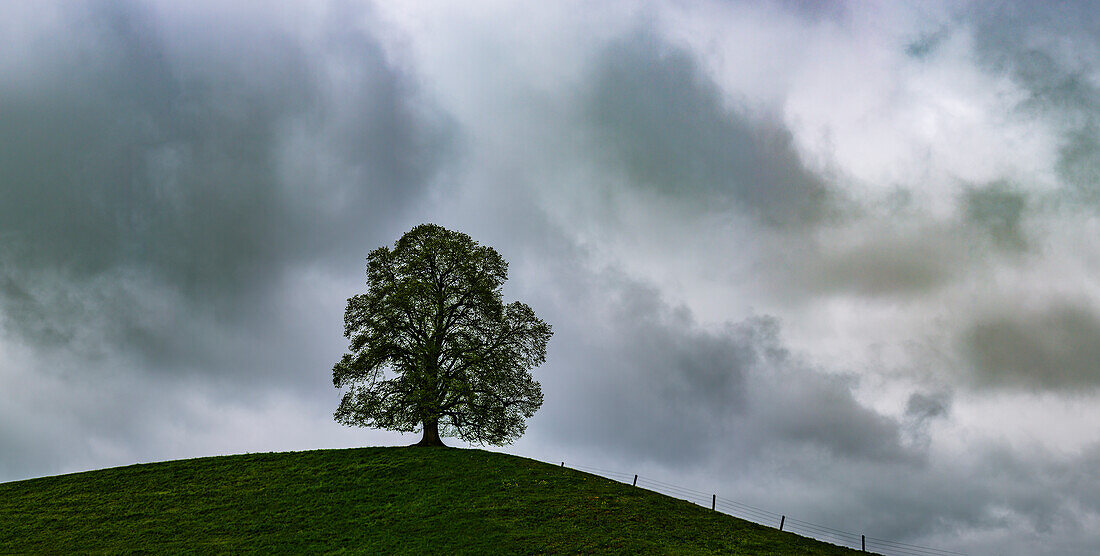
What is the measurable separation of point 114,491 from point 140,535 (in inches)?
481

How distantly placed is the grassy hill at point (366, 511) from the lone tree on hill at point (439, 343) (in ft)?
10.6

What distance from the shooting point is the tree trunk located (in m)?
57.9

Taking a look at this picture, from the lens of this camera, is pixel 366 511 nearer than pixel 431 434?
Yes

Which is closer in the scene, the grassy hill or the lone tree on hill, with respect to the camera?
the grassy hill

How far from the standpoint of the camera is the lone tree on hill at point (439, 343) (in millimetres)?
57062

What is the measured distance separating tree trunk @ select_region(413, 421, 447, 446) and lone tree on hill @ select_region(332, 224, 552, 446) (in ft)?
0.27

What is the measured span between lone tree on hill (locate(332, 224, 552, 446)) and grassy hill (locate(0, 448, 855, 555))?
3216 millimetres

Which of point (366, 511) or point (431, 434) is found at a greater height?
point (431, 434)

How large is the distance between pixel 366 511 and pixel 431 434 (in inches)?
521

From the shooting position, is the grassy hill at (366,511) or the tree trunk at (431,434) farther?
the tree trunk at (431,434)

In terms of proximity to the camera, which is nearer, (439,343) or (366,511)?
(366,511)

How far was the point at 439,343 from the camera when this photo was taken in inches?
2335

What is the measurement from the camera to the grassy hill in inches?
1582

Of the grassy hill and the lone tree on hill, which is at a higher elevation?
the lone tree on hill
